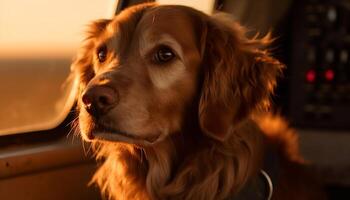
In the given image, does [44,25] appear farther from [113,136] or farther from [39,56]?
[113,136]

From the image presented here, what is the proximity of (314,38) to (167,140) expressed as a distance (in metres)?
0.74

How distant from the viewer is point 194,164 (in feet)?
7.86

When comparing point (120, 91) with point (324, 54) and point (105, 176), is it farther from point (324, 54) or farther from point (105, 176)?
point (324, 54)

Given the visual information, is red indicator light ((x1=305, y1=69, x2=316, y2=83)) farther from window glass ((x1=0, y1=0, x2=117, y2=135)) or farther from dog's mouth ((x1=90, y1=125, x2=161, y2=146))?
dog's mouth ((x1=90, y1=125, x2=161, y2=146))

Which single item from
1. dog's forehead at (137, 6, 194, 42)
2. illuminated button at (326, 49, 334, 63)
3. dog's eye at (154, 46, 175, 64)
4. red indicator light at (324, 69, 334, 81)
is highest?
dog's forehead at (137, 6, 194, 42)

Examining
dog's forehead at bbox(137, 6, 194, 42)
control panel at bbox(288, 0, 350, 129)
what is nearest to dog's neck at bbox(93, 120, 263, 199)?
dog's forehead at bbox(137, 6, 194, 42)

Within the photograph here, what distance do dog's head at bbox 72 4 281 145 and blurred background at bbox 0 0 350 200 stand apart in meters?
0.32

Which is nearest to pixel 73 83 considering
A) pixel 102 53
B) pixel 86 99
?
pixel 102 53

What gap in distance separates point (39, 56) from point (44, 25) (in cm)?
10

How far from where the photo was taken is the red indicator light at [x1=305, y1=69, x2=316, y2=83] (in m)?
2.84

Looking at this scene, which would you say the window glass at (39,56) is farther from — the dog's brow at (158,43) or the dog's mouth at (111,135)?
the dog's mouth at (111,135)

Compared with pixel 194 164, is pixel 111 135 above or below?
above

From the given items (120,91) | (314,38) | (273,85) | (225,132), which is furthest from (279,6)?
(120,91)

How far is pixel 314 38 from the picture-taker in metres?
2.82
